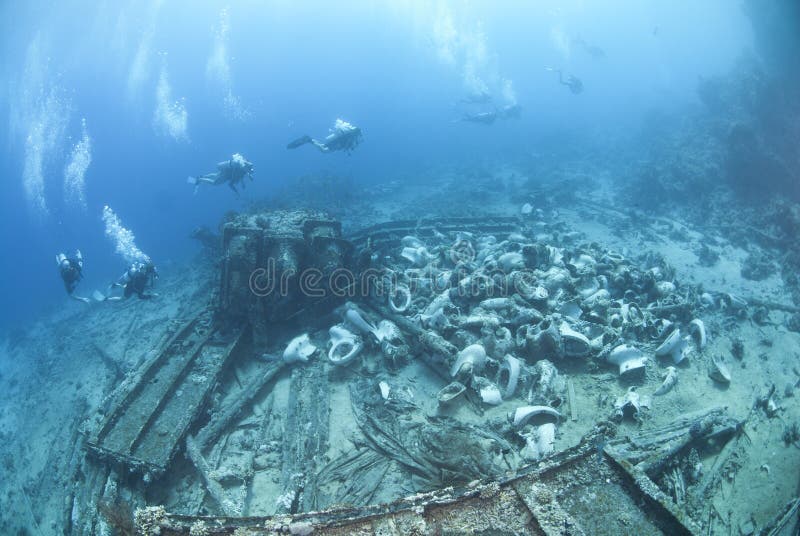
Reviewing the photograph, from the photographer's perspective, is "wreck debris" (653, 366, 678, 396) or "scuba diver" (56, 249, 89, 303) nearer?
"wreck debris" (653, 366, 678, 396)

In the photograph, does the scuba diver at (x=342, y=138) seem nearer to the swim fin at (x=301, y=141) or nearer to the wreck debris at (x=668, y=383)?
the swim fin at (x=301, y=141)

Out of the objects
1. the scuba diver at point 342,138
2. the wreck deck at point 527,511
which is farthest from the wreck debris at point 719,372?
the scuba diver at point 342,138

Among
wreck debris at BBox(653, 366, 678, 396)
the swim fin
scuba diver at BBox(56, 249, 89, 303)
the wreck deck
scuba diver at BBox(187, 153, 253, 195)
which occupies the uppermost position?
the swim fin

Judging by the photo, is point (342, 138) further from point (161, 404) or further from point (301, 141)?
point (161, 404)

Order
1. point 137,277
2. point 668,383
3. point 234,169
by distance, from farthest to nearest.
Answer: point 234,169, point 137,277, point 668,383

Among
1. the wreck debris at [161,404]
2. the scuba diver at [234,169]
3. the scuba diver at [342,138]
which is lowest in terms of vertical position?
the wreck debris at [161,404]

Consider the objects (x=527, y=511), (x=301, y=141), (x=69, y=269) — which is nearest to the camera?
(x=527, y=511)

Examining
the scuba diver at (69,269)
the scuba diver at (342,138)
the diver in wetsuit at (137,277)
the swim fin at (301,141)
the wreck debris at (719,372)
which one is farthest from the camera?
the swim fin at (301,141)

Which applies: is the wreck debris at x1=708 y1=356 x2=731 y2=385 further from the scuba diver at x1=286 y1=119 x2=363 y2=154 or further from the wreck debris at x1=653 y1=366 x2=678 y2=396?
the scuba diver at x1=286 y1=119 x2=363 y2=154

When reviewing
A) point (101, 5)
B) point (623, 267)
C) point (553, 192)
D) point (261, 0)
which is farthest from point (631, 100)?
point (261, 0)

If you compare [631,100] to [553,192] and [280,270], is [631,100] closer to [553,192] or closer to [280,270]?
[553,192]

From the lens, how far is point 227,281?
789cm

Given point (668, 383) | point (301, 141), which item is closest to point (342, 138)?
point (301, 141)

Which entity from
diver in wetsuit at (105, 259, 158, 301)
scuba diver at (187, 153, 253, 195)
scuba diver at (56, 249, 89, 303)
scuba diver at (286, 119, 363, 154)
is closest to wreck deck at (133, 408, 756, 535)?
diver in wetsuit at (105, 259, 158, 301)
